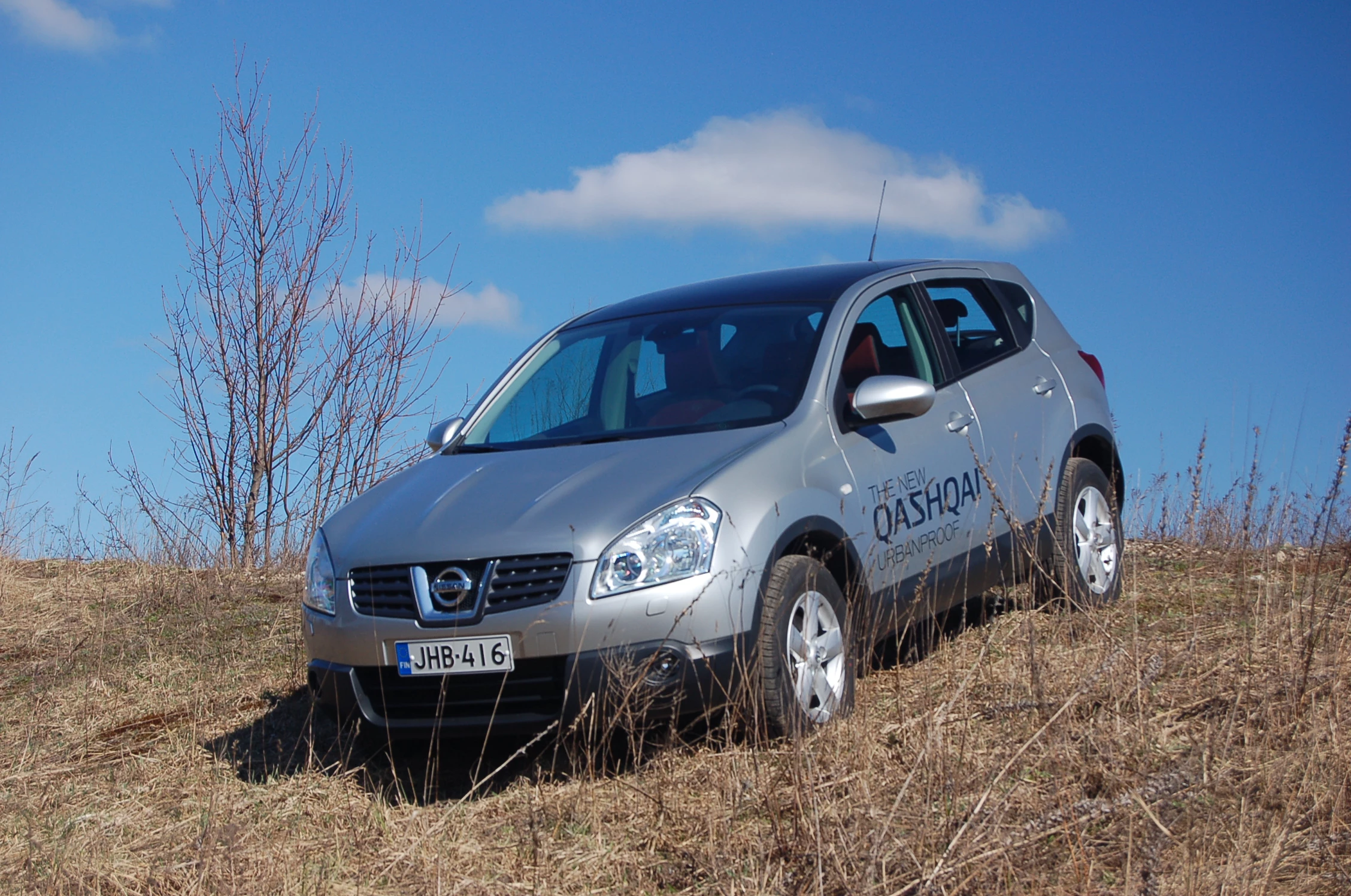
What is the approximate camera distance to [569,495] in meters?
4.29

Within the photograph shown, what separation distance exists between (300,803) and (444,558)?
46.4 inches

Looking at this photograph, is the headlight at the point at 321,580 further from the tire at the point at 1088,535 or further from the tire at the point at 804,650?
the tire at the point at 1088,535

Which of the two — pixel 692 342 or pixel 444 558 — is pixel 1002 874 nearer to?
pixel 444 558

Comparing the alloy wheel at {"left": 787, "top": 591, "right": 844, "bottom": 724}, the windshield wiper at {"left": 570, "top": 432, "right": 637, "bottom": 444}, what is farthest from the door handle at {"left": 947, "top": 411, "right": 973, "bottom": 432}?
the windshield wiper at {"left": 570, "top": 432, "right": 637, "bottom": 444}

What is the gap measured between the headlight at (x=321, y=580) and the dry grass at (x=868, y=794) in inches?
Answer: 25.2

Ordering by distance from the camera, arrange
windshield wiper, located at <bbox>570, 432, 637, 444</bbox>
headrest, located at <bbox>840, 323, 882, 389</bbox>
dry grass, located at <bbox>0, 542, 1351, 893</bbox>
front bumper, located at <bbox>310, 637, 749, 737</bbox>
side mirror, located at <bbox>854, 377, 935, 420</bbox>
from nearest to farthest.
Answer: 1. dry grass, located at <bbox>0, 542, 1351, 893</bbox>
2. front bumper, located at <bbox>310, 637, 749, 737</bbox>
3. side mirror, located at <bbox>854, 377, 935, 420</bbox>
4. windshield wiper, located at <bbox>570, 432, 637, 444</bbox>
5. headrest, located at <bbox>840, 323, 882, 389</bbox>

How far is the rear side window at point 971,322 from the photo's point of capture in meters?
5.93

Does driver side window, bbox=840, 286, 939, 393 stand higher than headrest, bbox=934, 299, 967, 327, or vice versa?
headrest, bbox=934, 299, 967, 327

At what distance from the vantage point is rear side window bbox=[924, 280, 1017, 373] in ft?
19.5

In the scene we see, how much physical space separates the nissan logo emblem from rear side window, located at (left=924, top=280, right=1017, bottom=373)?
104 inches

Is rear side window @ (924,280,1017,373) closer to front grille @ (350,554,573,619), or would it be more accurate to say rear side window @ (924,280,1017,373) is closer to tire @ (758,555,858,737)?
tire @ (758,555,858,737)

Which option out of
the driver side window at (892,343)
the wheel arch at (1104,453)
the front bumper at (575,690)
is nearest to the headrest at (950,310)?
the driver side window at (892,343)

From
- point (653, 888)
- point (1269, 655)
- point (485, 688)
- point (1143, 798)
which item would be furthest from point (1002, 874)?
point (1269, 655)

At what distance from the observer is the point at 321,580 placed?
4.69m
